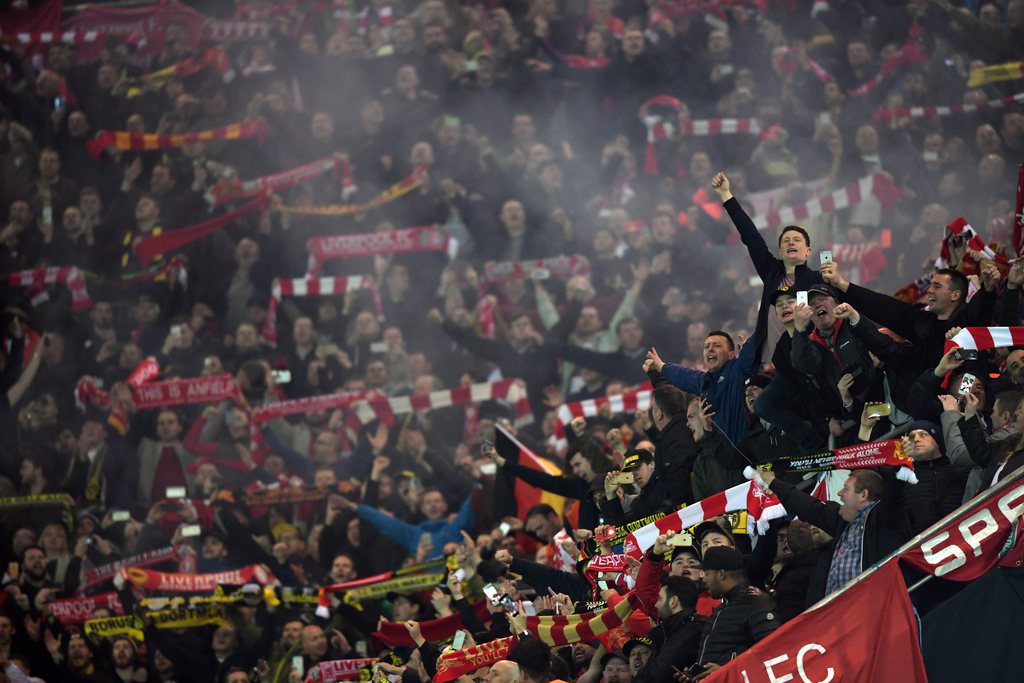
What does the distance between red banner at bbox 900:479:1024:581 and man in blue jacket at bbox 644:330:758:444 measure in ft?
7.71

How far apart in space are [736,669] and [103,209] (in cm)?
1377

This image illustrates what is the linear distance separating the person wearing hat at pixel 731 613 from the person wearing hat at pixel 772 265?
1768mm

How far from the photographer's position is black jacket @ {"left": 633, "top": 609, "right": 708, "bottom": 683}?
794 centimetres

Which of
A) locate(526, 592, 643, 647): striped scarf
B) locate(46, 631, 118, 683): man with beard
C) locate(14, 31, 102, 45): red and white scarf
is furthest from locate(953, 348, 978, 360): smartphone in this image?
locate(14, 31, 102, 45): red and white scarf

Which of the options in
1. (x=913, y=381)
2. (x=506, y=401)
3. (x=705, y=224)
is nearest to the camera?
(x=913, y=381)

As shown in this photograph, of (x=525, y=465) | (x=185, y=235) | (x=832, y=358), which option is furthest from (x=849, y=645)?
(x=185, y=235)

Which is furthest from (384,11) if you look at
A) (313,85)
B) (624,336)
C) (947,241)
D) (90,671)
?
(947,241)

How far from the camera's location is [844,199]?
46.9ft

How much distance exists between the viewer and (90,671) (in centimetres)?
1352

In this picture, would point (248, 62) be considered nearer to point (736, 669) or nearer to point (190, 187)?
point (190, 187)

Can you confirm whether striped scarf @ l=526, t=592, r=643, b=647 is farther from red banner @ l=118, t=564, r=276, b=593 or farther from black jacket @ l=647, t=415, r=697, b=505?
red banner @ l=118, t=564, r=276, b=593

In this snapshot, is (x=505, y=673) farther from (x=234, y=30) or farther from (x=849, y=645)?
(x=234, y=30)

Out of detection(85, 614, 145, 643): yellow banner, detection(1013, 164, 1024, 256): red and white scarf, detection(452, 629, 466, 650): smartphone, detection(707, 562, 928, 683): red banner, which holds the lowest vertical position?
detection(85, 614, 145, 643): yellow banner

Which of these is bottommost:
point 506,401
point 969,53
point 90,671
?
point 90,671
